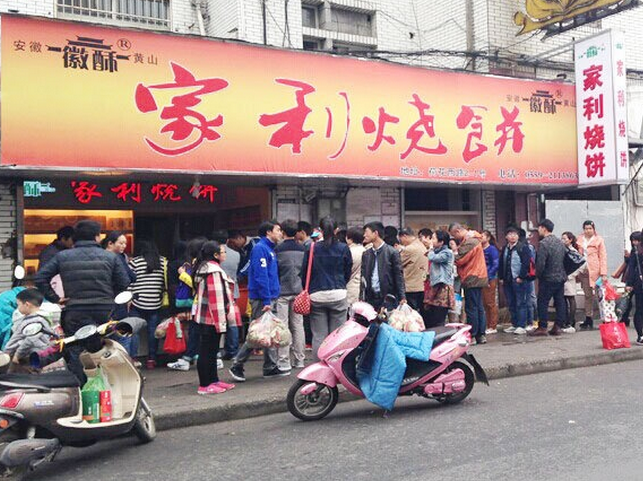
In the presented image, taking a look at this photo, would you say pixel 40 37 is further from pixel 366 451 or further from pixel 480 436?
pixel 480 436

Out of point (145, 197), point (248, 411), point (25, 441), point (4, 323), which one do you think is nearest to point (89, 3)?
point (145, 197)

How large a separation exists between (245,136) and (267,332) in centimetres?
312

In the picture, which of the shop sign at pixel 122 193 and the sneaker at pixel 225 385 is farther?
the shop sign at pixel 122 193

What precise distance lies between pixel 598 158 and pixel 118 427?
970 cm

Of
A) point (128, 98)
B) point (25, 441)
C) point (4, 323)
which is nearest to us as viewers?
point (25, 441)

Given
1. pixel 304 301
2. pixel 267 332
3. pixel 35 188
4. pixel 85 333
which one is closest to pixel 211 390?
pixel 267 332

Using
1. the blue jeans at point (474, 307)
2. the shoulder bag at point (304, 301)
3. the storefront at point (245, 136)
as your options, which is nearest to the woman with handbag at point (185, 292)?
the storefront at point (245, 136)

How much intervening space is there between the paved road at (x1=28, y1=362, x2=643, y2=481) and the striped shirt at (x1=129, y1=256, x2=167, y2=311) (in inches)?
103

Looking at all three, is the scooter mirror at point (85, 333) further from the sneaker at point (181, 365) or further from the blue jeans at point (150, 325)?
the sneaker at point (181, 365)

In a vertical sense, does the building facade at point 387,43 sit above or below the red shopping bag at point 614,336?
above

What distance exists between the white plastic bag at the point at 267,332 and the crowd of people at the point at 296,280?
16 centimetres

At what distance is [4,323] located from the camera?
6477 millimetres

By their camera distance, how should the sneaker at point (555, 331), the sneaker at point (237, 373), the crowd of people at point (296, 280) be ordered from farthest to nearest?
the sneaker at point (555, 331) < the sneaker at point (237, 373) < the crowd of people at point (296, 280)

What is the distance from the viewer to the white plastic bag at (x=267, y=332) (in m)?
7.16
